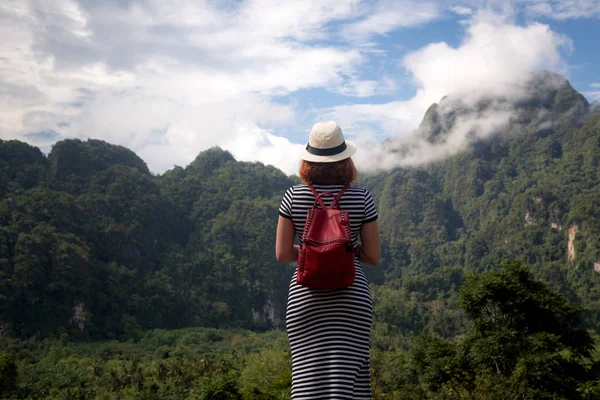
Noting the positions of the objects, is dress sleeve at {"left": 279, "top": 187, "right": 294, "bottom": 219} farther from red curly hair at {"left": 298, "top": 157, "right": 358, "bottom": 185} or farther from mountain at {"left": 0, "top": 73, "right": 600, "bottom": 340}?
mountain at {"left": 0, "top": 73, "right": 600, "bottom": 340}

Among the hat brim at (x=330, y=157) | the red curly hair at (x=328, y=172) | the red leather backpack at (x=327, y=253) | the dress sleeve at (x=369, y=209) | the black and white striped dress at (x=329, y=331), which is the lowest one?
the black and white striped dress at (x=329, y=331)

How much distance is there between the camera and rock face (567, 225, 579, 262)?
59.0 m

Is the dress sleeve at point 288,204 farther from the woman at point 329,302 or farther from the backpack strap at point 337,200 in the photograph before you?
the backpack strap at point 337,200

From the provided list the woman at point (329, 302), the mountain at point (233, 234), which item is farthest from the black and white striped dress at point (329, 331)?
the mountain at point (233, 234)

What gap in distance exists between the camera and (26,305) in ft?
143

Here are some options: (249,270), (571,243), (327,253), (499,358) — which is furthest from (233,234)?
(327,253)

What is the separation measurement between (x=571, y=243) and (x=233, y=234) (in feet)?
118

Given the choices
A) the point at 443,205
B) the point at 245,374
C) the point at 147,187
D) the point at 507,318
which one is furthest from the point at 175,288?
the point at 443,205

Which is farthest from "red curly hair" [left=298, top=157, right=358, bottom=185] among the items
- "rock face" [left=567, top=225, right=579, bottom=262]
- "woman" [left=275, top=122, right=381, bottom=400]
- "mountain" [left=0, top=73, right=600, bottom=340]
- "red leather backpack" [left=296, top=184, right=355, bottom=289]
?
"rock face" [left=567, top=225, right=579, bottom=262]

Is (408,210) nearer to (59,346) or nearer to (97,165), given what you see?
(97,165)

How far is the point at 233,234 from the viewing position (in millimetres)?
68312

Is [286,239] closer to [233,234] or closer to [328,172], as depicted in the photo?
[328,172]

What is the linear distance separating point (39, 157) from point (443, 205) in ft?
208

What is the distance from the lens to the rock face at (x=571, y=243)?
59031 millimetres
